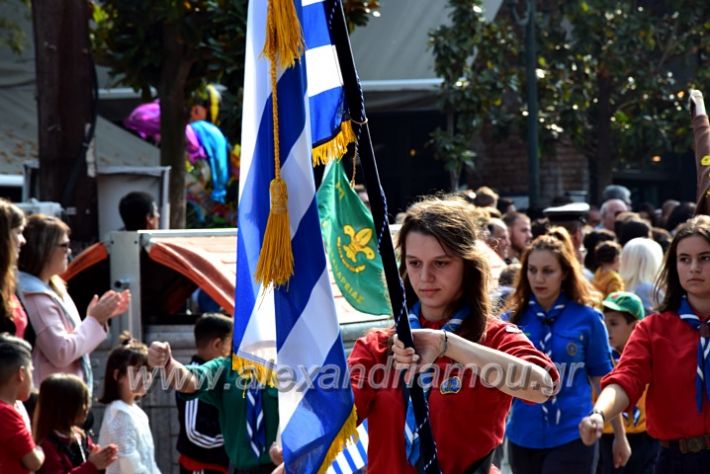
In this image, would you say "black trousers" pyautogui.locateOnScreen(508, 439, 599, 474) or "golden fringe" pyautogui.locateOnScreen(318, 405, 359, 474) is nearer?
"golden fringe" pyautogui.locateOnScreen(318, 405, 359, 474)

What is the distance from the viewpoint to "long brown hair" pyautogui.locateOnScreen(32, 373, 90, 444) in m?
6.90

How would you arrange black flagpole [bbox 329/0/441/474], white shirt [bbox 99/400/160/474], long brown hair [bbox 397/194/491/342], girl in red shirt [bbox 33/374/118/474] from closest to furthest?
black flagpole [bbox 329/0/441/474] < long brown hair [bbox 397/194/491/342] < girl in red shirt [bbox 33/374/118/474] < white shirt [bbox 99/400/160/474]

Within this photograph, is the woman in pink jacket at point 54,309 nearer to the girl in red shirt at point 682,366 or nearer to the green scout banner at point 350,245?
the green scout banner at point 350,245

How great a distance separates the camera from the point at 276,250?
4.48 m

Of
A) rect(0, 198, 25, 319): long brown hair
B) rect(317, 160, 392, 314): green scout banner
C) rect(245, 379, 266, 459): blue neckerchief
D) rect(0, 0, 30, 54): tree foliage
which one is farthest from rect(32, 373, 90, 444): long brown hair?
rect(0, 0, 30, 54): tree foliage

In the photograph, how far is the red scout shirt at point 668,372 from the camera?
578cm

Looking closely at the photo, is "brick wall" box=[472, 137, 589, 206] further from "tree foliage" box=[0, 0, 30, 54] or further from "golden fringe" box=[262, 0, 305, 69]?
"golden fringe" box=[262, 0, 305, 69]

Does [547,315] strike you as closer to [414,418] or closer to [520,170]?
[414,418]

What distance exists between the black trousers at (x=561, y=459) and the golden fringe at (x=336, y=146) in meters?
3.42

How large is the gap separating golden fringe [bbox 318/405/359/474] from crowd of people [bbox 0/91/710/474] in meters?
0.11

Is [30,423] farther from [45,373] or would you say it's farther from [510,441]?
[510,441]

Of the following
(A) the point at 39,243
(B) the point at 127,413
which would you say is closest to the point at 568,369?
(B) the point at 127,413

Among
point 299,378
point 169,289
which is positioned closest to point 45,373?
point 169,289

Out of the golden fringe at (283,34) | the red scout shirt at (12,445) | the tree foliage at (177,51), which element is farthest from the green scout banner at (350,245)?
the golden fringe at (283,34)
